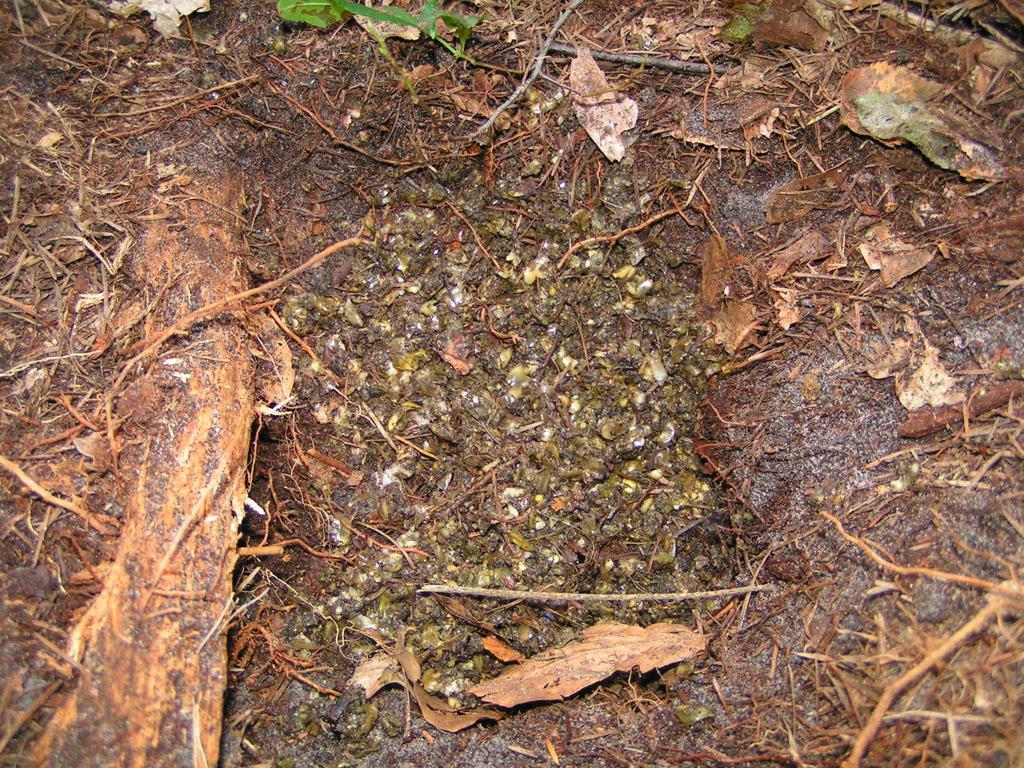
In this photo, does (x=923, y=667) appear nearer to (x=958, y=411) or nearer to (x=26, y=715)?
(x=958, y=411)

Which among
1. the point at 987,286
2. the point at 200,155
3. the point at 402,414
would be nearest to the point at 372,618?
the point at 402,414

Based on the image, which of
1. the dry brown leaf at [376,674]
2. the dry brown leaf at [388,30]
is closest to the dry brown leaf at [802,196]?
the dry brown leaf at [388,30]

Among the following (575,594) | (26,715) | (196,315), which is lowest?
(575,594)

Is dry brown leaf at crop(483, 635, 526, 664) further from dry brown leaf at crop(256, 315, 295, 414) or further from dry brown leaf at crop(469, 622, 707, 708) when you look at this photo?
dry brown leaf at crop(256, 315, 295, 414)

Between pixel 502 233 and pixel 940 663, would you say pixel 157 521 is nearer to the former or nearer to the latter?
pixel 502 233

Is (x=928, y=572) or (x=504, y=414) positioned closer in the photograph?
(x=928, y=572)

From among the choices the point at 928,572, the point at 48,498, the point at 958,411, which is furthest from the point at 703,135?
the point at 48,498
